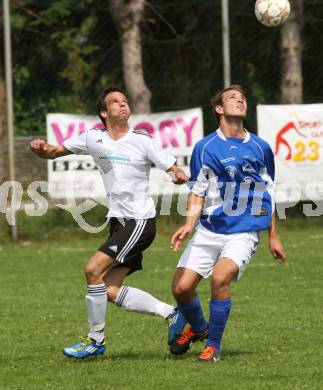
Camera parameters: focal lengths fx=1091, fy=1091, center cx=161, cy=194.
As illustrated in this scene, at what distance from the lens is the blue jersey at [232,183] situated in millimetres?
7375

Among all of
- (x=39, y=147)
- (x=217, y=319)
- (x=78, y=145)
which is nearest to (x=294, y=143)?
(x=78, y=145)

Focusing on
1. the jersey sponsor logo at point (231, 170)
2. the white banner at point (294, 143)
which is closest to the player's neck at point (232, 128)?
the jersey sponsor logo at point (231, 170)

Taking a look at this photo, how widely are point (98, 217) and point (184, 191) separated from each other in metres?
1.62

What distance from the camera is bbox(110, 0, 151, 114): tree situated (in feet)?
57.5

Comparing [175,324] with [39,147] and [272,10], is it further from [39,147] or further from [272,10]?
[272,10]

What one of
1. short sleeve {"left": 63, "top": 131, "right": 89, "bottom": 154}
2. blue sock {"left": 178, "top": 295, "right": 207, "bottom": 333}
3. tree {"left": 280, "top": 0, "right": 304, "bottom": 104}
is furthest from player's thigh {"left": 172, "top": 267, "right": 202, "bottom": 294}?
tree {"left": 280, "top": 0, "right": 304, "bottom": 104}

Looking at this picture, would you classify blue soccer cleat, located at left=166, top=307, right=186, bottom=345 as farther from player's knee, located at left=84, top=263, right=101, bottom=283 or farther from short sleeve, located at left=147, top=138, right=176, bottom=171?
short sleeve, located at left=147, top=138, right=176, bottom=171

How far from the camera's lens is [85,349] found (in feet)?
24.3

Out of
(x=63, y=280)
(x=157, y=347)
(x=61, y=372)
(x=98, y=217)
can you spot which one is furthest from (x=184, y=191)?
(x=61, y=372)

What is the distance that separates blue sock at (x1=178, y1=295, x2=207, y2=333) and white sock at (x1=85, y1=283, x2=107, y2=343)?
1.76ft

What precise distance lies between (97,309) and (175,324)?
A: 585 millimetres

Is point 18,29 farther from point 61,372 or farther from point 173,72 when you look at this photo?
point 61,372

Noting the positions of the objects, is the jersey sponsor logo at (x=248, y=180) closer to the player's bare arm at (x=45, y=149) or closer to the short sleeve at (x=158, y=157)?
the short sleeve at (x=158, y=157)

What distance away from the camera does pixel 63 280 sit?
12.0 m
